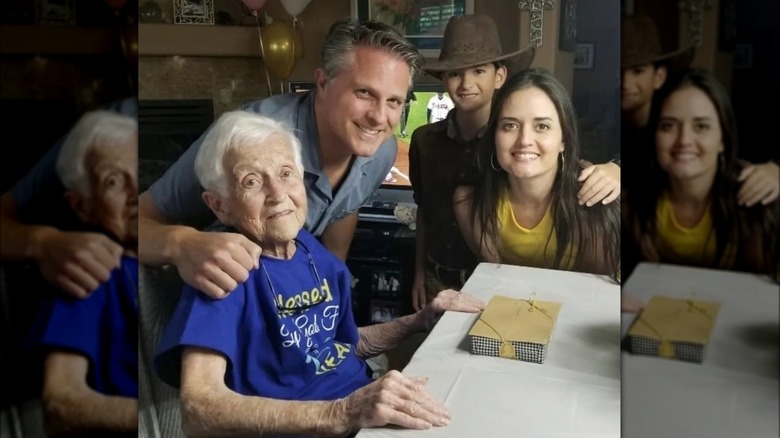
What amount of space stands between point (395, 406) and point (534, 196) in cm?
46

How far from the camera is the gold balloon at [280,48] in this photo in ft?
4.09

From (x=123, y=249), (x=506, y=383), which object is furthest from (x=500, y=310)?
(x=123, y=249)

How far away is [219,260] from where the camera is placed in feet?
4.14

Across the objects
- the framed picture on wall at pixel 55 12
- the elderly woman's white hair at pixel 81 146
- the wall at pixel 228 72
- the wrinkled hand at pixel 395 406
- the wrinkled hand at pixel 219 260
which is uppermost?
the framed picture on wall at pixel 55 12

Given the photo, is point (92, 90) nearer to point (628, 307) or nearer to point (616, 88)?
point (616, 88)

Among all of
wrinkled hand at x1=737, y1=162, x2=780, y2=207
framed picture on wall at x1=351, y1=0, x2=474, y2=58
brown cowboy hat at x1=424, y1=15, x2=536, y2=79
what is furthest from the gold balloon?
wrinkled hand at x1=737, y1=162, x2=780, y2=207

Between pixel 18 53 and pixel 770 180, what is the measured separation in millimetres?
1327

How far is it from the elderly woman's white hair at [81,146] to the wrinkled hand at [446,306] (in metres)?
0.64

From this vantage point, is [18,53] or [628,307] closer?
[18,53]

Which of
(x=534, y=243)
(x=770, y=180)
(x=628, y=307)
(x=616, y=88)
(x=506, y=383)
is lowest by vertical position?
(x=506, y=383)

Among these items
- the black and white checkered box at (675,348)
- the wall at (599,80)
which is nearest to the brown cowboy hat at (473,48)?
the wall at (599,80)

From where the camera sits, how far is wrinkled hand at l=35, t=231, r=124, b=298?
3.94 feet

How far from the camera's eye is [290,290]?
49.9 inches

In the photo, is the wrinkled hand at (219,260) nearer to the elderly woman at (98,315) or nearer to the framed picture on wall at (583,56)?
the elderly woman at (98,315)
